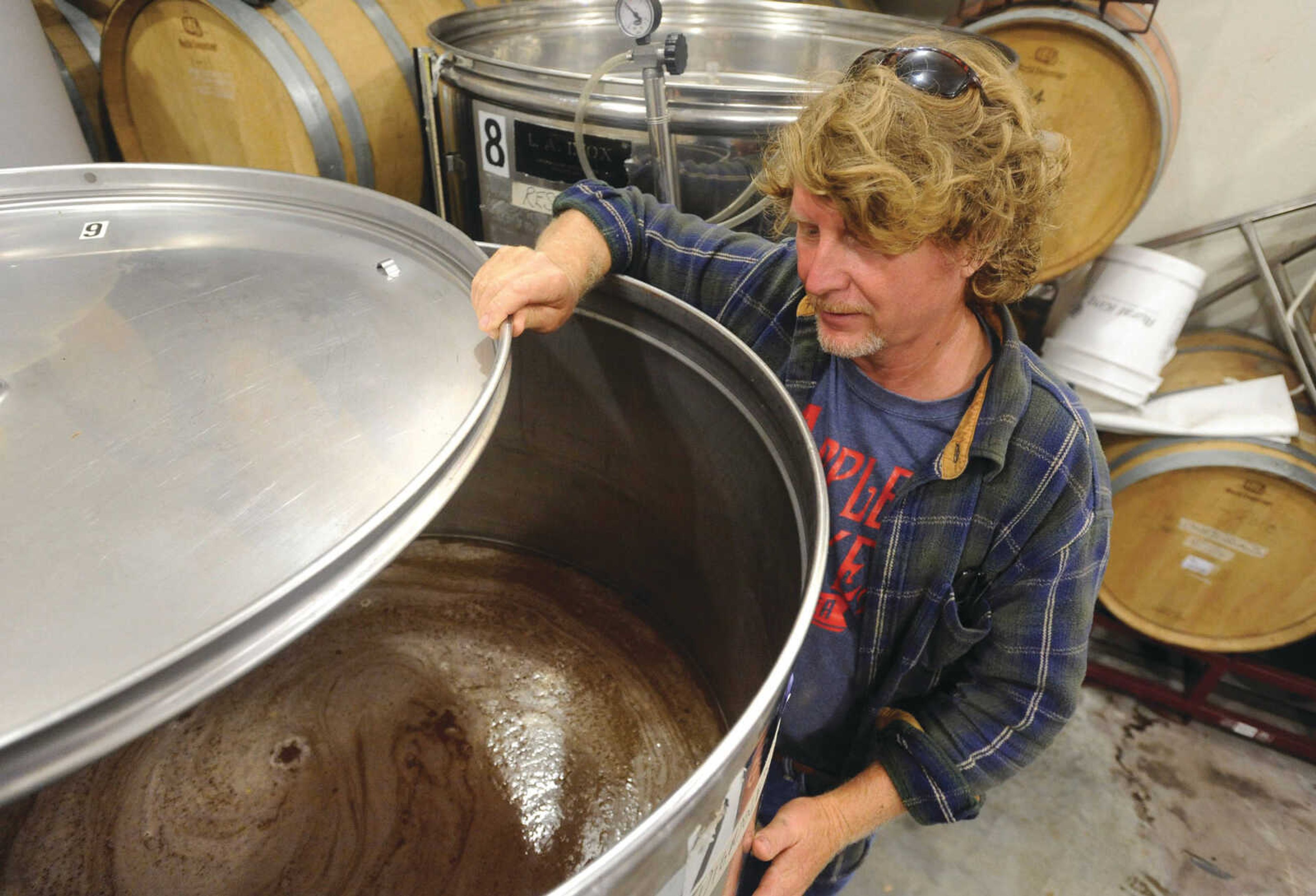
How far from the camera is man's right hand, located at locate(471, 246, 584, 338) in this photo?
0.71m

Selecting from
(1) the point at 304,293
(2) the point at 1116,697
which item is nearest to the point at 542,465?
(1) the point at 304,293

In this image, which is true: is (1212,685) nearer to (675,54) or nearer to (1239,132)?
(1239,132)

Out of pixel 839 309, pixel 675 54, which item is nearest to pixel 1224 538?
pixel 839 309

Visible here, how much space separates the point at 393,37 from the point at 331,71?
0.19 metres

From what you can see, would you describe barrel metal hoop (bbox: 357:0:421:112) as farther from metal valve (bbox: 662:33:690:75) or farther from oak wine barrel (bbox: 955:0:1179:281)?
oak wine barrel (bbox: 955:0:1179:281)

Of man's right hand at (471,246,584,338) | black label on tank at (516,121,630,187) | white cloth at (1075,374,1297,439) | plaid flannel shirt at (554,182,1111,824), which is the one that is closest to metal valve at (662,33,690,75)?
black label on tank at (516,121,630,187)

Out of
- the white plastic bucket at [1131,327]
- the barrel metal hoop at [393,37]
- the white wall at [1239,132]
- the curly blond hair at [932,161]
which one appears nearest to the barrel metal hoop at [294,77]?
the barrel metal hoop at [393,37]

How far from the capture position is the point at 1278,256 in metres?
1.86

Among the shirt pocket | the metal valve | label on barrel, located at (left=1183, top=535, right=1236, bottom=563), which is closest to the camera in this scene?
the shirt pocket

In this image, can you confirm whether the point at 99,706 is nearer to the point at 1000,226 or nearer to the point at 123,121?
the point at 1000,226

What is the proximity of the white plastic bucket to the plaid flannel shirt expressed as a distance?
87 cm

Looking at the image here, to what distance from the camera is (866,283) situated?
751 mm

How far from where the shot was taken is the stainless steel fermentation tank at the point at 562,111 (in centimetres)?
117

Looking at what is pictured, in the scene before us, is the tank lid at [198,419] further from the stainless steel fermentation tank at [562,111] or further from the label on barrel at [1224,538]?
the label on barrel at [1224,538]
